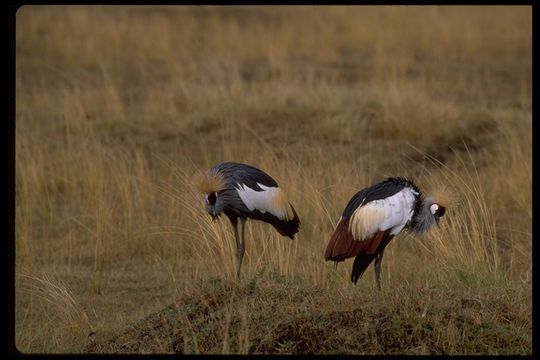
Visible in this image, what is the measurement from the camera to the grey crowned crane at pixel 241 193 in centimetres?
626

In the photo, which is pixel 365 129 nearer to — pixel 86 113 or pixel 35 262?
pixel 86 113

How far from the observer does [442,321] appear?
220 inches

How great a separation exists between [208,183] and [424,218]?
1.27 meters

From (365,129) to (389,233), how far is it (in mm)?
5557

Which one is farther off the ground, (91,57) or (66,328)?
(91,57)

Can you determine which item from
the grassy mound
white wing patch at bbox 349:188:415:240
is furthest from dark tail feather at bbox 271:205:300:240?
white wing patch at bbox 349:188:415:240

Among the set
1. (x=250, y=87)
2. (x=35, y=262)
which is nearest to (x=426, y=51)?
(x=250, y=87)

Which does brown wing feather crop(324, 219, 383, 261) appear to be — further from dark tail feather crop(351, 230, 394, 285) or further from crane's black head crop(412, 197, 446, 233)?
crane's black head crop(412, 197, 446, 233)

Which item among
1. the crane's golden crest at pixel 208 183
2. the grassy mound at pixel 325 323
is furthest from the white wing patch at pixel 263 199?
the grassy mound at pixel 325 323

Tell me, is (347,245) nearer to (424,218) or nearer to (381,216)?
(381,216)

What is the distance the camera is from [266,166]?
9.23 m

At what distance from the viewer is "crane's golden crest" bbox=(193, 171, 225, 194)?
245 inches

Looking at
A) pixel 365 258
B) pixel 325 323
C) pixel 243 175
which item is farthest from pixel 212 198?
pixel 325 323

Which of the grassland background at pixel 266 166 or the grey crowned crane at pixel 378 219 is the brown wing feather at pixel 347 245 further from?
the grassland background at pixel 266 166
